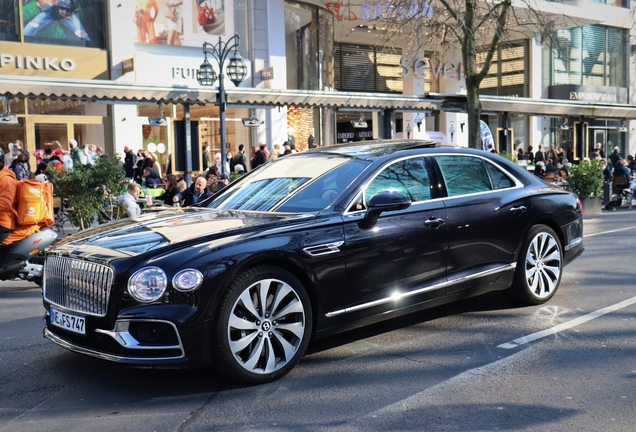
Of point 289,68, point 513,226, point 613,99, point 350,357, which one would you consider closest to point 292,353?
point 350,357

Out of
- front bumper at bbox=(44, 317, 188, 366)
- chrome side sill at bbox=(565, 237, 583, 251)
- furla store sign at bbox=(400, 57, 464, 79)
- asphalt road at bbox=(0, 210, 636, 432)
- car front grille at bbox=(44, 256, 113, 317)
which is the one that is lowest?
asphalt road at bbox=(0, 210, 636, 432)

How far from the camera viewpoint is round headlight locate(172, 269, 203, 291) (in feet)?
14.2

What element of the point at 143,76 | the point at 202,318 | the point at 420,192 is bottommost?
the point at 202,318

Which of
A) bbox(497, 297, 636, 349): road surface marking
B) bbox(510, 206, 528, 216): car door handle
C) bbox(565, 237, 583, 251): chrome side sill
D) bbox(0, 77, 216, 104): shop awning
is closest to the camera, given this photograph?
bbox(497, 297, 636, 349): road surface marking

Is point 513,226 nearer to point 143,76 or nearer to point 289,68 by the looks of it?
point 143,76

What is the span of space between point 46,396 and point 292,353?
1.61 metres

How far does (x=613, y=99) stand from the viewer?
4112 cm

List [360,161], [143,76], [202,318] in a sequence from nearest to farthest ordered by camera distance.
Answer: [202,318] → [360,161] → [143,76]

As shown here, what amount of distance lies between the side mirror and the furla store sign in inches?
1025

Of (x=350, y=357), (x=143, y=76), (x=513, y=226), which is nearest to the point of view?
(x=350, y=357)

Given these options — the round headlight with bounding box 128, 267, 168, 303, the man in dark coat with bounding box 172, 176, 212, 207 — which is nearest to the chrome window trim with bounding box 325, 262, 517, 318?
the round headlight with bounding box 128, 267, 168, 303

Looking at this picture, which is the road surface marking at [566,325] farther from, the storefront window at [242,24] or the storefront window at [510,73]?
the storefront window at [510,73]

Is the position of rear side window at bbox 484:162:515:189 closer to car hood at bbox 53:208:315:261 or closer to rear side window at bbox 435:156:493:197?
rear side window at bbox 435:156:493:197

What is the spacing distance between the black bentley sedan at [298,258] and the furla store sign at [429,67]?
2490 cm
